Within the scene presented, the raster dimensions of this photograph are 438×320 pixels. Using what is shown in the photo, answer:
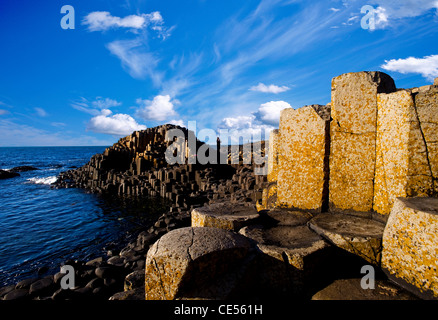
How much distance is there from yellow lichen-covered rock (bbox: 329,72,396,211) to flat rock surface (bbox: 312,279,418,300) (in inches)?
46.9

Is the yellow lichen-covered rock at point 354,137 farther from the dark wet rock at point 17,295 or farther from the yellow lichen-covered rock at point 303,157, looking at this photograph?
the dark wet rock at point 17,295

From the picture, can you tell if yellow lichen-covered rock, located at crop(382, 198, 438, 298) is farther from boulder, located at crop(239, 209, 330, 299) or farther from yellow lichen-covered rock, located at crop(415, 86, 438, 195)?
boulder, located at crop(239, 209, 330, 299)

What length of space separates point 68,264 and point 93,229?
4.11 meters

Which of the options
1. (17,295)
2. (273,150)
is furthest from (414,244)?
(17,295)

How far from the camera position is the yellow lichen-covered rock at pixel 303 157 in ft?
11.7

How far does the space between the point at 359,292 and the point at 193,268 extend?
1659 mm

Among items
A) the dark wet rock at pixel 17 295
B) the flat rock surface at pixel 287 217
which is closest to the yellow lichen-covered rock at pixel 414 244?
the flat rock surface at pixel 287 217

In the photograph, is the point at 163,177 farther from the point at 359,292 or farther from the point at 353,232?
the point at 359,292

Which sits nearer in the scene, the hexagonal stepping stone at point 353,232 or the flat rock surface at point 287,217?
the hexagonal stepping stone at point 353,232

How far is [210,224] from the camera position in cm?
338

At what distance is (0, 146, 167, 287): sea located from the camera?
25.0ft

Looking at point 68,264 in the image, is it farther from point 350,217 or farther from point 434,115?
point 434,115

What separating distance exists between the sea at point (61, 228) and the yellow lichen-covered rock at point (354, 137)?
25.0 ft

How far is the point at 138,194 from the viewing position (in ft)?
57.4
